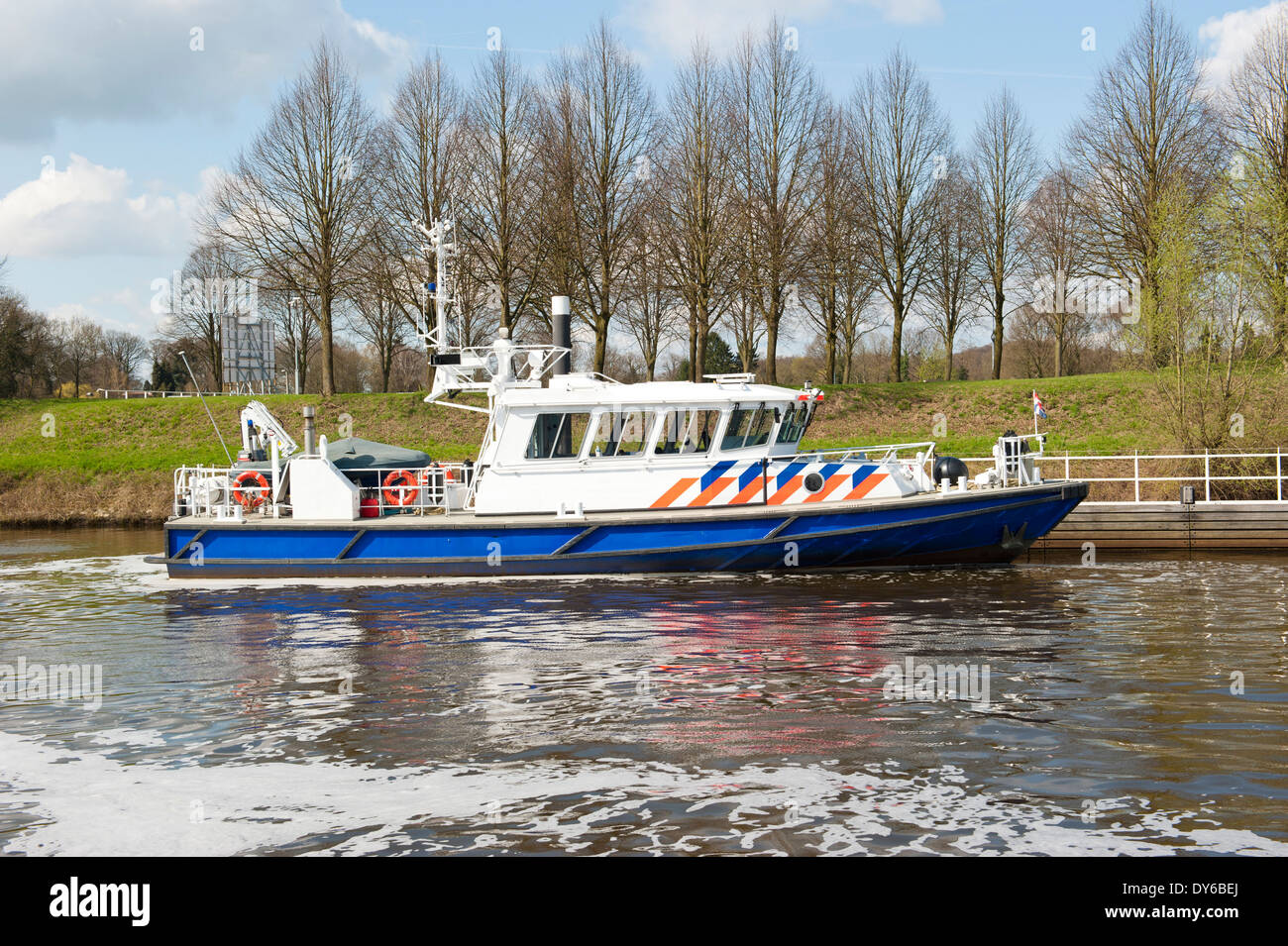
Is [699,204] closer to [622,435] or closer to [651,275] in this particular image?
[651,275]

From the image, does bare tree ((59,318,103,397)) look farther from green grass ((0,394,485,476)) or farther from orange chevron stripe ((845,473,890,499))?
orange chevron stripe ((845,473,890,499))

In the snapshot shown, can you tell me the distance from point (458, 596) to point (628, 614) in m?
3.09

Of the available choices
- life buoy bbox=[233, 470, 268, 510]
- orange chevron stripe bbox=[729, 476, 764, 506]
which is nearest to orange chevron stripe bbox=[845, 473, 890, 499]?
orange chevron stripe bbox=[729, 476, 764, 506]

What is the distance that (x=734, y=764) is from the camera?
695 cm

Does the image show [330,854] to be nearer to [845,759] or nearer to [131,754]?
[131,754]

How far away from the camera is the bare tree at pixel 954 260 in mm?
39406

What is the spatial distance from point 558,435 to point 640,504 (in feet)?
5.77

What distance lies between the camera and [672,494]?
1627cm

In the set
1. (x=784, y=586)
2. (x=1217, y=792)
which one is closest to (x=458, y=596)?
(x=784, y=586)

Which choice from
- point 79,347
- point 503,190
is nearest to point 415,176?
point 503,190

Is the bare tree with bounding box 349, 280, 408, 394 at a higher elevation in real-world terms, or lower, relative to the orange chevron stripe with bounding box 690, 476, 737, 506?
higher

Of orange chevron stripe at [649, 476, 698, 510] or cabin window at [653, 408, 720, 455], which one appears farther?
cabin window at [653, 408, 720, 455]

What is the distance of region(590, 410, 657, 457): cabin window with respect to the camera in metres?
16.5

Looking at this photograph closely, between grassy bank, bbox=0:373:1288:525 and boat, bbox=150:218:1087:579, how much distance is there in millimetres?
13409
